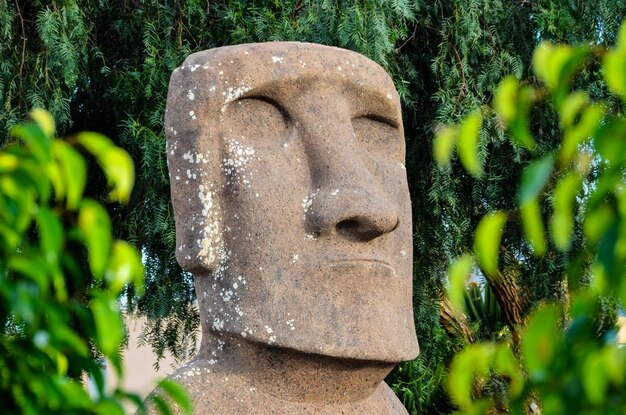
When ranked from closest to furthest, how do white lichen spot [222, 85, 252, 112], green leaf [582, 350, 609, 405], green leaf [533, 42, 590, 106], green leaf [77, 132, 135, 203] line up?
green leaf [582, 350, 609, 405] → green leaf [533, 42, 590, 106] → green leaf [77, 132, 135, 203] → white lichen spot [222, 85, 252, 112]

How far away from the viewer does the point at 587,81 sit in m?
7.69

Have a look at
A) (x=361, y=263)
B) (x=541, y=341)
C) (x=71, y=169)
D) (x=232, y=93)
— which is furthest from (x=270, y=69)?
(x=541, y=341)

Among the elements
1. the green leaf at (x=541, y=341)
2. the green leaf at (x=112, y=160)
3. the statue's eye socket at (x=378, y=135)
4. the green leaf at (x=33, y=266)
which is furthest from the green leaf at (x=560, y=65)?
the statue's eye socket at (x=378, y=135)

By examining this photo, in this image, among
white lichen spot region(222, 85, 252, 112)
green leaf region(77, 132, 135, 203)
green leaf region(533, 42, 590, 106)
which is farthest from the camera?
white lichen spot region(222, 85, 252, 112)

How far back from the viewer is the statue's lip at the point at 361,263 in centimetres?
424

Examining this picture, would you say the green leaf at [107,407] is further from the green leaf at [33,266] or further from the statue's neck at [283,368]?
the statue's neck at [283,368]

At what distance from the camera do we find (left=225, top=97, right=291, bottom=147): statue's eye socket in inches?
171

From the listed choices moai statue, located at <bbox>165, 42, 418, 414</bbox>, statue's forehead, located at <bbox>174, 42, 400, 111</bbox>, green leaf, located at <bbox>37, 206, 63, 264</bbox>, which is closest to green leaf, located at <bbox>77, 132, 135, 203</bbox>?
green leaf, located at <bbox>37, 206, 63, 264</bbox>

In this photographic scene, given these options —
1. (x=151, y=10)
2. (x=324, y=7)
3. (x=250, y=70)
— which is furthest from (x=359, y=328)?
(x=151, y=10)

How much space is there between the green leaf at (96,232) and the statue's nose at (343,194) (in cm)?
237

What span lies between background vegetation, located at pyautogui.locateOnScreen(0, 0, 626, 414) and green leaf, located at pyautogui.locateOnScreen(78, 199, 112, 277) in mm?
4978

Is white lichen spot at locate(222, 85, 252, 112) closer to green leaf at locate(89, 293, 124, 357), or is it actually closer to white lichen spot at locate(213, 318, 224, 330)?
white lichen spot at locate(213, 318, 224, 330)

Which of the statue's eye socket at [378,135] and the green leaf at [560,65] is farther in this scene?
the statue's eye socket at [378,135]

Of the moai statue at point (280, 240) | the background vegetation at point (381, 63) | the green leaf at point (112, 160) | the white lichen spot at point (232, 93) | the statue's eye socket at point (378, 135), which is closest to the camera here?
the green leaf at point (112, 160)
